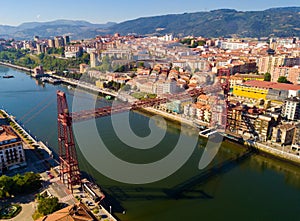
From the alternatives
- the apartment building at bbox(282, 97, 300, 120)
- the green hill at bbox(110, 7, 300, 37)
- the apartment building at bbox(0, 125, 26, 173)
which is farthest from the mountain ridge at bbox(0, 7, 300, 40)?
the apartment building at bbox(0, 125, 26, 173)

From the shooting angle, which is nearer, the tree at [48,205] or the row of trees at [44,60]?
the tree at [48,205]

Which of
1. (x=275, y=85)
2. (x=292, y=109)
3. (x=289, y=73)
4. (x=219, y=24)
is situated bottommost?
(x=292, y=109)

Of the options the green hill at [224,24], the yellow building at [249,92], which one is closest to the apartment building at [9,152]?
the yellow building at [249,92]

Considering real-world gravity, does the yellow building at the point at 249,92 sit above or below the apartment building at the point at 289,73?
below

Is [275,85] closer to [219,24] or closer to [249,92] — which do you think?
[249,92]

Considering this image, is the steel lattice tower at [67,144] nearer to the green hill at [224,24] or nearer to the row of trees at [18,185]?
the row of trees at [18,185]

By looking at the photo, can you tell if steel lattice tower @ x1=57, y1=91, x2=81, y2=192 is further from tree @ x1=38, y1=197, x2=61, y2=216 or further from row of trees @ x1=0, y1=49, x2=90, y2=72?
row of trees @ x1=0, y1=49, x2=90, y2=72

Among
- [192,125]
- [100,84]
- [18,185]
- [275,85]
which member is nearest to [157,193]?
Answer: [18,185]
